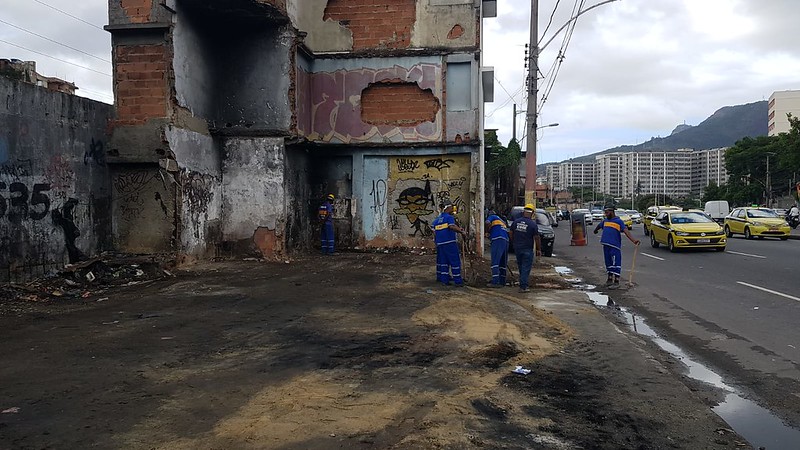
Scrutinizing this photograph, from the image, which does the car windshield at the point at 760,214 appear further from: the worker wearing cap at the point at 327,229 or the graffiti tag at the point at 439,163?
the worker wearing cap at the point at 327,229

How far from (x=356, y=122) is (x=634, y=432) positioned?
14.9 meters

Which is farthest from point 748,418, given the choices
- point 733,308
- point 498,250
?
point 498,250

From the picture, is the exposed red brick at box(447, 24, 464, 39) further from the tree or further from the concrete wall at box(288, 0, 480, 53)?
the tree

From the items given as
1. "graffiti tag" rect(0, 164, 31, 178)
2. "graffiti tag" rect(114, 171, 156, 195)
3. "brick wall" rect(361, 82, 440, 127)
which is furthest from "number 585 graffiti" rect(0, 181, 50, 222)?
"brick wall" rect(361, 82, 440, 127)

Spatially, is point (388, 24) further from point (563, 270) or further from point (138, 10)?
point (563, 270)

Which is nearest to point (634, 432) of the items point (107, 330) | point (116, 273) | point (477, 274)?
point (107, 330)

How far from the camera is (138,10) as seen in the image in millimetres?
12406

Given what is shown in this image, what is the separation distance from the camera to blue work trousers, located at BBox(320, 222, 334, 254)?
17.6 metres

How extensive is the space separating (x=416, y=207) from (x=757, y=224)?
53.5ft

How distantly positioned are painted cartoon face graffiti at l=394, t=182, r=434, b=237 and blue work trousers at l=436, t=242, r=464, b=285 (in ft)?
21.4

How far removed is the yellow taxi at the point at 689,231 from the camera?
61.1 feet

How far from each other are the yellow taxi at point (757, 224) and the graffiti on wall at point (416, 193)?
49.4 ft

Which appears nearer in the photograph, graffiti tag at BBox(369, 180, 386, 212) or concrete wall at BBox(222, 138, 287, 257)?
concrete wall at BBox(222, 138, 287, 257)

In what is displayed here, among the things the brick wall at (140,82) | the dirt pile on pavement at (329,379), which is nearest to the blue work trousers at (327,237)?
the brick wall at (140,82)
